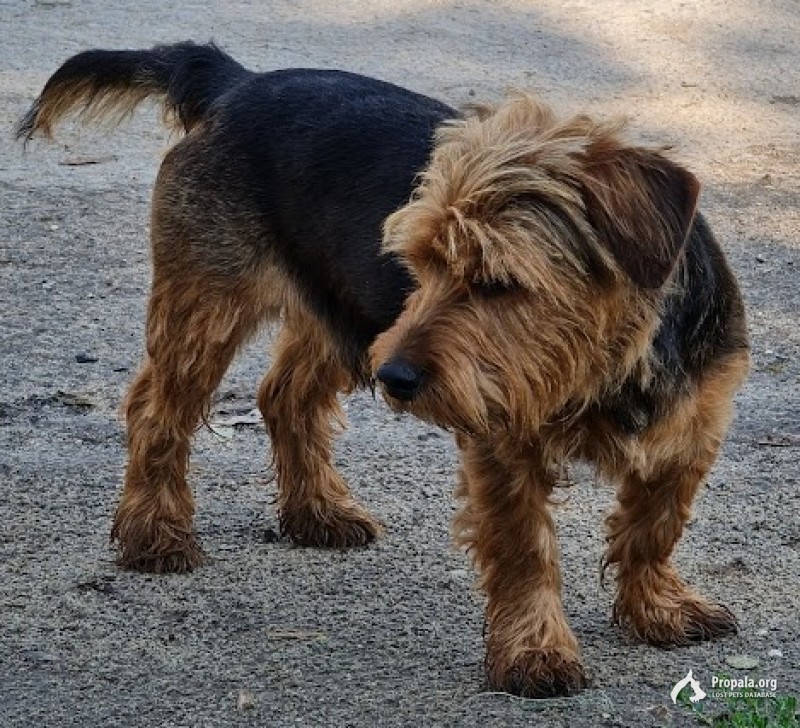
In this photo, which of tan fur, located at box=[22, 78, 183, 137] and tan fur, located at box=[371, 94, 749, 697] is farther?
tan fur, located at box=[22, 78, 183, 137]

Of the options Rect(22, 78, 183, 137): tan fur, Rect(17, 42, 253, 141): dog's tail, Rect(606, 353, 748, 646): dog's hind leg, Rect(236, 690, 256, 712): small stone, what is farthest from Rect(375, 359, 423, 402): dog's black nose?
Rect(22, 78, 183, 137): tan fur

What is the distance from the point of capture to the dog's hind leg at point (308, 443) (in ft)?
20.6

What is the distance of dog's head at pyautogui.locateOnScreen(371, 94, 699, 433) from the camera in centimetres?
442

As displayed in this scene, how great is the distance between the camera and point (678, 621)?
530 cm

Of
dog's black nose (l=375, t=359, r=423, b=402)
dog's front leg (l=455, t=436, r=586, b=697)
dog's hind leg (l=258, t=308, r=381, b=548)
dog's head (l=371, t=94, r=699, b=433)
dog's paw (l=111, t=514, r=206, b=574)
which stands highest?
dog's head (l=371, t=94, r=699, b=433)

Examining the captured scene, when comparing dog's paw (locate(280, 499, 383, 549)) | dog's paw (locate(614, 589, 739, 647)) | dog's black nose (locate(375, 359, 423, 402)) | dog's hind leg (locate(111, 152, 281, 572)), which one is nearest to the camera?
dog's black nose (locate(375, 359, 423, 402))

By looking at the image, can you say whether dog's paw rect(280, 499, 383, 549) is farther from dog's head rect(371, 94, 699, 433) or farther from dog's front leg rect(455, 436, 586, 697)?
dog's head rect(371, 94, 699, 433)

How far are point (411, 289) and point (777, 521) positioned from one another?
1.85 meters

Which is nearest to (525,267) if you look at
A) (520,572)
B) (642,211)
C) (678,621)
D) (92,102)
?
(642,211)

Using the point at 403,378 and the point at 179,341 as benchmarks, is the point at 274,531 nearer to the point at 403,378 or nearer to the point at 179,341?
the point at 179,341

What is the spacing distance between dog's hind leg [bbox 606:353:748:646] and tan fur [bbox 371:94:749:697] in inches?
0.4

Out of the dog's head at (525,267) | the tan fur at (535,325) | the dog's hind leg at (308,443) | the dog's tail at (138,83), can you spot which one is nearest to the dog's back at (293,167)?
the dog's tail at (138,83)

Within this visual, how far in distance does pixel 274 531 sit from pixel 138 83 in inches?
71.1

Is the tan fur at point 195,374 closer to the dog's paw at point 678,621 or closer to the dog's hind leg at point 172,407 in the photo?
the dog's hind leg at point 172,407
